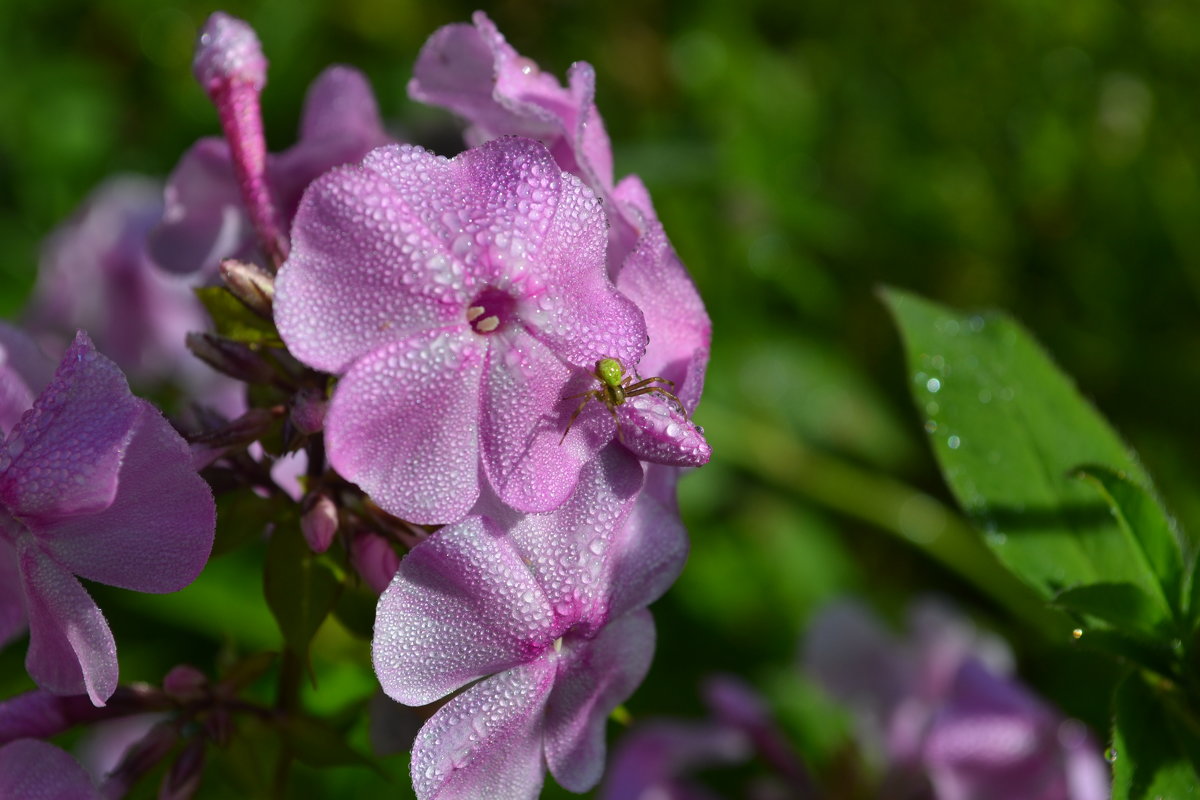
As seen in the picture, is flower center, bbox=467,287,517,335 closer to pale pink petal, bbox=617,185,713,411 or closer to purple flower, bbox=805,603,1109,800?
pale pink petal, bbox=617,185,713,411

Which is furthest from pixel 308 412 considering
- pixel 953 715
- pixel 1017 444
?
pixel 953 715

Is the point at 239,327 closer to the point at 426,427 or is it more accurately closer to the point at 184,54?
the point at 426,427

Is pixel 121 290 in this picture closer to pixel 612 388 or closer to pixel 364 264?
pixel 364 264

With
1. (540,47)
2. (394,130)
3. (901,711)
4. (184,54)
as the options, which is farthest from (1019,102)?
(184,54)

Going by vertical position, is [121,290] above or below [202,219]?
below

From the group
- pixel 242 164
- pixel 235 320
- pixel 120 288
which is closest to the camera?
pixel 235 320

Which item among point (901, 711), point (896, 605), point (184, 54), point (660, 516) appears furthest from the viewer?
point (184, 54)
